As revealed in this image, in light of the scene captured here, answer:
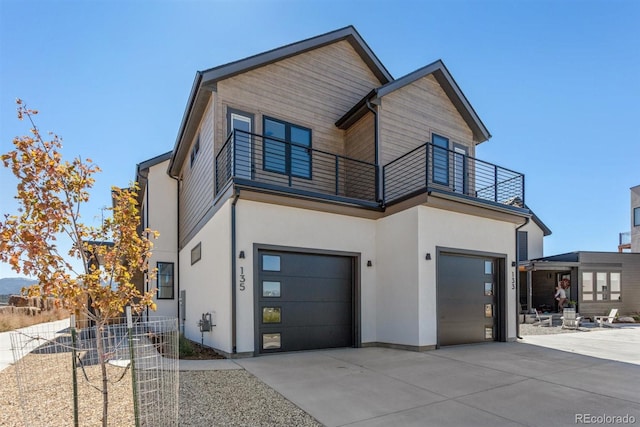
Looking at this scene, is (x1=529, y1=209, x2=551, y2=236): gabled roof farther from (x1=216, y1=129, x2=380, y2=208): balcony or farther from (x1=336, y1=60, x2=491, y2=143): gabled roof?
(x1=216, y1=129, x2=380, y2=208): balcony

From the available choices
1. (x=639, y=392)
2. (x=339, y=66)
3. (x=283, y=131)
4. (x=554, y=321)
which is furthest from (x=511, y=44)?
(x=554, y=321)

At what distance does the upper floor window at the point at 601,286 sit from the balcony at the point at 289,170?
15085 millimetres

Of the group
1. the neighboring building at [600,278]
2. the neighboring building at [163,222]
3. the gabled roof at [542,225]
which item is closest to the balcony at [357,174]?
the neighboring building at [163,222]

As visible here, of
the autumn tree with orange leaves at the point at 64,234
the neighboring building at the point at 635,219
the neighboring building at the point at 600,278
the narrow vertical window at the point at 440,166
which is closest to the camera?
the autumn tree with orange leaves at the point at 64,234

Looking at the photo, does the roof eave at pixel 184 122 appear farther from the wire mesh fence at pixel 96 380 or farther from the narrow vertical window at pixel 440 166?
the narrow vertical window at pixel 440 166

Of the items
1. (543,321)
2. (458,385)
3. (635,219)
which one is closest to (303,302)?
(458,385)

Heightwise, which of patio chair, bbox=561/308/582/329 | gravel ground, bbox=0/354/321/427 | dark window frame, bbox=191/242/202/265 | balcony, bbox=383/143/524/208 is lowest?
patio chair, bbox=561/308/582/329

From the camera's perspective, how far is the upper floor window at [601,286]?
18.6 meters

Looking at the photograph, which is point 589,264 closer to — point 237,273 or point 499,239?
point 499,239

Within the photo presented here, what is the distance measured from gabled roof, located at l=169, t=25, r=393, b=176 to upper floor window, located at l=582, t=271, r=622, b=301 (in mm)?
15178

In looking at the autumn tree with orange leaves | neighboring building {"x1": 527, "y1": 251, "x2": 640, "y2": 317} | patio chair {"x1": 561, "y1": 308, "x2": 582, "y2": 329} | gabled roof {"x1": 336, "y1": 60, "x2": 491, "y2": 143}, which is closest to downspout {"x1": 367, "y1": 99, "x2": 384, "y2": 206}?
gabled roof {"x1": 336, "y1": 60, "x2": 491, "y2": 143}

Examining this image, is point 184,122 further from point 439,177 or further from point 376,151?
point 439,177

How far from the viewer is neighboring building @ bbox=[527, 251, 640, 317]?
60.6ft

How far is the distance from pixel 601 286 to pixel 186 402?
21.4 metres
